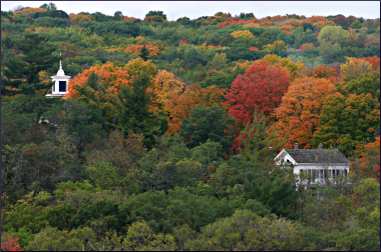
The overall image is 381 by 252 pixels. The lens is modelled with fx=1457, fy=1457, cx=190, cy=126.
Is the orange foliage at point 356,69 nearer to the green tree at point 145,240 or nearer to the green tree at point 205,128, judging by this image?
the green tree at point 205,128

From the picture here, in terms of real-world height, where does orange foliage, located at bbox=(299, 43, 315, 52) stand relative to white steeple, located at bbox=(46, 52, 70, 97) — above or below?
above

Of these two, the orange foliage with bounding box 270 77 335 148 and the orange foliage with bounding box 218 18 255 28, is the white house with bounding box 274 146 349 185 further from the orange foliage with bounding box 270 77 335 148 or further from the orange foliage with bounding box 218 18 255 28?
the orange foliage with bounding box 218 18 255 28

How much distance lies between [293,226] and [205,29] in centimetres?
6712

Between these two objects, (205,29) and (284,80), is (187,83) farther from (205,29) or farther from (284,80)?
(205,29)

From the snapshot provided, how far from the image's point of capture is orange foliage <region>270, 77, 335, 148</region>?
4675cm

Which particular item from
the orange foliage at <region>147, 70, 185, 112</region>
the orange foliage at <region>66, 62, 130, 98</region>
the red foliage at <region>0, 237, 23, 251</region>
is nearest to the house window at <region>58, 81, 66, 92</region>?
the orange foliage at <region>66, 62, 130, 98</region>

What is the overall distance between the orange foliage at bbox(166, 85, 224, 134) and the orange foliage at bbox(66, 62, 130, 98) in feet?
6.03

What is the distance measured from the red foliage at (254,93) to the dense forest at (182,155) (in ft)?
0.16

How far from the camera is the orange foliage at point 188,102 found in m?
49.5

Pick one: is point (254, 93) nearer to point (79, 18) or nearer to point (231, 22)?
point (79, 18)

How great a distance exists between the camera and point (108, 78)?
5131 cm

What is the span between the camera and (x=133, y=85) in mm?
48000

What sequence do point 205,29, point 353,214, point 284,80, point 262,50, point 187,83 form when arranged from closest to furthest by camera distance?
point 353,214 → point 284,80 → point 187,83 → point 262,50 → point 205,29

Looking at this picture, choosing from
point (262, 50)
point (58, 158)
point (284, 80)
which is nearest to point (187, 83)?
point (284, 80)
